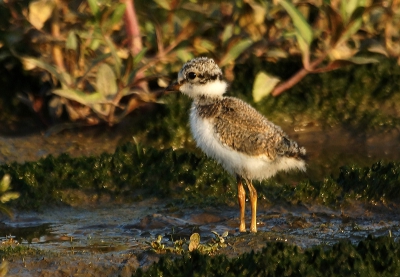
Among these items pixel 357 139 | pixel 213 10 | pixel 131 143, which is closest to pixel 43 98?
pixel 131 143

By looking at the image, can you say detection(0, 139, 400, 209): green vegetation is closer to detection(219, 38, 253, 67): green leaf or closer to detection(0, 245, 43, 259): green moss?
detection(219, 38, 253, 67): green leaf

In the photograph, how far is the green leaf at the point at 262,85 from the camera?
25.4 feet

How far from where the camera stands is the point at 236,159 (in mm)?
5719

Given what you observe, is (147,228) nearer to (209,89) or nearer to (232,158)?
(232,158)

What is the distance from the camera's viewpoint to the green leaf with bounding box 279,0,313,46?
7.42 meters

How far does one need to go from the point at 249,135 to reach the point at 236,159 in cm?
18

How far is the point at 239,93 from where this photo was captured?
827 centimetres

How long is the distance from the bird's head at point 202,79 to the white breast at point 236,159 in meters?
0.27

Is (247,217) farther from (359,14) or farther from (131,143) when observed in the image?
(359,14)

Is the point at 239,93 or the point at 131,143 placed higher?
the point at 239,93

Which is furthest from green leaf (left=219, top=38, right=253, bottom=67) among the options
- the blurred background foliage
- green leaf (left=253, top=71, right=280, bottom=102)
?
green leaf (left=253, top=71, right=280, bottom=102)

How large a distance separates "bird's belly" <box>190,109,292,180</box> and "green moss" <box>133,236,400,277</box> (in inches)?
40.6

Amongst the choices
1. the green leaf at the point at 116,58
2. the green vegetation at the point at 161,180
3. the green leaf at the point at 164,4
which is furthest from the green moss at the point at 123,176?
the green leaf at the point at 164,4

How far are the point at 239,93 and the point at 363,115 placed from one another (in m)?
1.24
